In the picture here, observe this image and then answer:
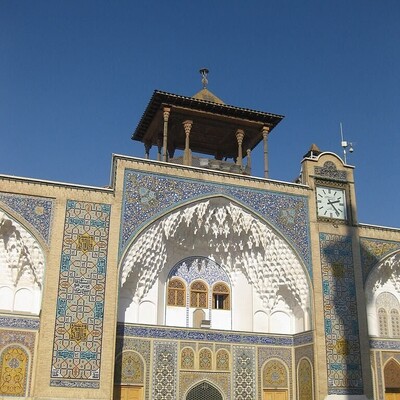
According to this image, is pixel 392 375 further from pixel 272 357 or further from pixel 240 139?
pixel 240 139

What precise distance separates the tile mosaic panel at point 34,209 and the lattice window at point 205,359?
11.2ft

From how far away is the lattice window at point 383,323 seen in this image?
12.1 m

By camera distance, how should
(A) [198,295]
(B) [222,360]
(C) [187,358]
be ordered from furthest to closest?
(A) [198,295]
(B) [222,360]
(C) [187,358]

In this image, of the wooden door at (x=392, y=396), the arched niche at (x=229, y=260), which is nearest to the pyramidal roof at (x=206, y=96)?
the arched niche at (x=229, y=260)

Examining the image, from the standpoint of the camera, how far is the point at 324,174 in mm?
12266

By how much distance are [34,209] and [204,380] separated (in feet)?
13.7

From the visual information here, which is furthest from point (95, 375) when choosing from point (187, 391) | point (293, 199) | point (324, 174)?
point (324, 174)

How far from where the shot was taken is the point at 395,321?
12.4 meters

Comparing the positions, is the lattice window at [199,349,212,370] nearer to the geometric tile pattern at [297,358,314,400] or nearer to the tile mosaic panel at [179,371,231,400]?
the tile mosaic panel at [179,371,231,400]

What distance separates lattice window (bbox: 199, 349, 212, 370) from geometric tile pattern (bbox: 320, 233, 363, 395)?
2.10 meters

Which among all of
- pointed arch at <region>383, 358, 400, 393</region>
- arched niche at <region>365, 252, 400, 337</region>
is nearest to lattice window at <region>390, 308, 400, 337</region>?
arched niche at <region>365, 252, 400, 337</region>

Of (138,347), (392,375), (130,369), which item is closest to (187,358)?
(138,347)

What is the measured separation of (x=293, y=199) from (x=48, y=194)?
467 cm

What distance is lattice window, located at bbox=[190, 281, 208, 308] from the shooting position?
37.9 feet
